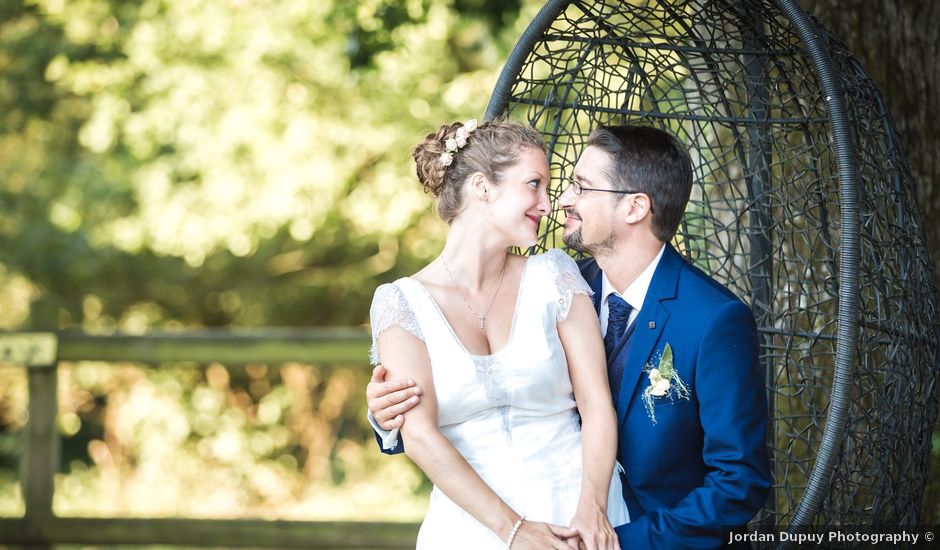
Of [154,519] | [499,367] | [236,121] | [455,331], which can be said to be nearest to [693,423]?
[499,367]

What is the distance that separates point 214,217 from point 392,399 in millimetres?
4232

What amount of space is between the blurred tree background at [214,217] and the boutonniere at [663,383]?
2.69 metres

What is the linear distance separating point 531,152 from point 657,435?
0.67 metres

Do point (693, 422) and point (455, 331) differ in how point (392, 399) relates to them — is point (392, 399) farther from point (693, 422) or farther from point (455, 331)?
point (693, 422)

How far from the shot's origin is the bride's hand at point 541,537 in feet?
7.15

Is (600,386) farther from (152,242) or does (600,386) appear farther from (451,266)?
(152,242)

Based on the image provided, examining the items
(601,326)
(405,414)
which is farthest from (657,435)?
(405,414)

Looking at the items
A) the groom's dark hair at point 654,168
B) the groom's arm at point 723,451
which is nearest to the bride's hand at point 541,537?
the groom's arm at point 723,451

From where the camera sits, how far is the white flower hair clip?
2367mm

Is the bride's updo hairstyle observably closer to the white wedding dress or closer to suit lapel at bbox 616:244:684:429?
the white wedding dress

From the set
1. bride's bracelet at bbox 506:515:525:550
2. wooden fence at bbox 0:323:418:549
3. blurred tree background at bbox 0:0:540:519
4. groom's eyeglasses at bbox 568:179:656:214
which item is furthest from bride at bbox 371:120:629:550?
blurred tree background at bbox 0:0:540:519

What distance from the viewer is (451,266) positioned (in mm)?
2398

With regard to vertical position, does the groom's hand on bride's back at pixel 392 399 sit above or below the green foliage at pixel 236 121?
below

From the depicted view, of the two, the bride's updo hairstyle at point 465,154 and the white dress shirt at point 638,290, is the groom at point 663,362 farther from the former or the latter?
the bride's updo hairstyle at point 465,154
